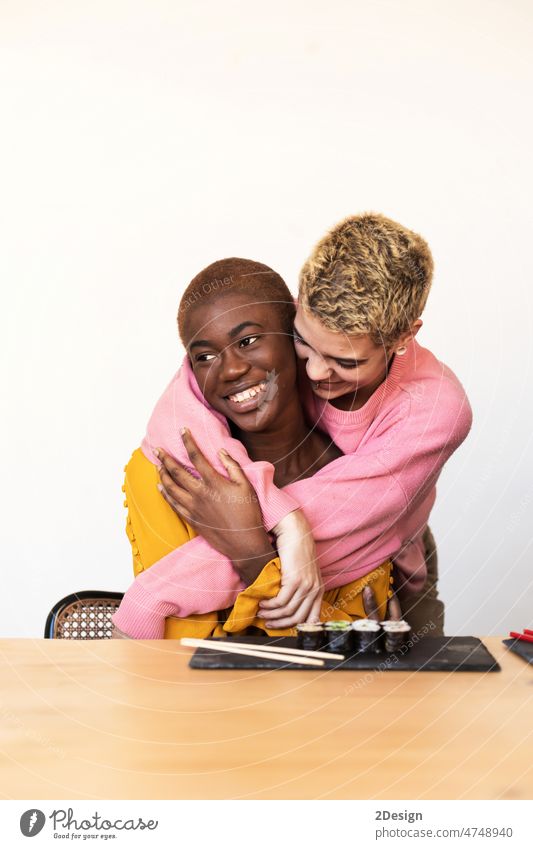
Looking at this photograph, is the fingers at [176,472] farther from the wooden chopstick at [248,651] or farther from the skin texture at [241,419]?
the wooden chopstick at [248,651]

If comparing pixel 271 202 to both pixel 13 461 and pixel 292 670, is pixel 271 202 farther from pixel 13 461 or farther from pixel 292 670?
pixel 292 670

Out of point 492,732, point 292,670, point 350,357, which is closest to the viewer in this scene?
point 492,732

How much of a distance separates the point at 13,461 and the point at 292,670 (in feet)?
4.55

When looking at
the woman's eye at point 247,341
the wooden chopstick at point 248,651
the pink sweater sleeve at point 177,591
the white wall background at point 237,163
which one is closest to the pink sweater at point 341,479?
the pink sweater sleeve at point 177,591

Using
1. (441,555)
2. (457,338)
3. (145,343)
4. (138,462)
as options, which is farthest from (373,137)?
(441,555)

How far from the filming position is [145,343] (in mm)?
2201

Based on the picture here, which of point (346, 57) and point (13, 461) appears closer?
point (346, 57)

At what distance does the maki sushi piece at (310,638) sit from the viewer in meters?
1.04

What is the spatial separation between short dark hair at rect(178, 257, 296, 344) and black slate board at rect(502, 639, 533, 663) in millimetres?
522

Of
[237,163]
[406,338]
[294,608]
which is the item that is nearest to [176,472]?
[294,608]

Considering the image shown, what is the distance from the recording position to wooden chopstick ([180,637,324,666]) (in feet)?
3.28

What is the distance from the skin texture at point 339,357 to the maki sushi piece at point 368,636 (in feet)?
1.28

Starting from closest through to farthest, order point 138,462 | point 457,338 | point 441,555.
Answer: point 138,462 → point 457,338 → point 441,555

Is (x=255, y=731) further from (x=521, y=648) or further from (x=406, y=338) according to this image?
(x=406, y=338)
